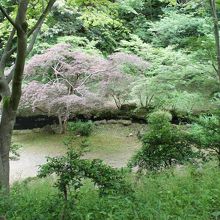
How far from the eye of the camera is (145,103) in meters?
9.97

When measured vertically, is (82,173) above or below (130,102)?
above

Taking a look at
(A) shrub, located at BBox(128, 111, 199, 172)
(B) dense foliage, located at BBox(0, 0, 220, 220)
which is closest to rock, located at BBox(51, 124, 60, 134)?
(B) dense foliage, located at BBox(0, 0, 220, 220)

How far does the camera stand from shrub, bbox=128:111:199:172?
13.9ft

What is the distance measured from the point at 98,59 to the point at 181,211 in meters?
6.26

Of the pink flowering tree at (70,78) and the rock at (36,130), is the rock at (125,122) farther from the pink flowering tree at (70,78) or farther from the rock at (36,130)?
the rock at (36,130)

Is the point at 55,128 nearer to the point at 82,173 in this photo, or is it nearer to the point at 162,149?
the point at 162,149

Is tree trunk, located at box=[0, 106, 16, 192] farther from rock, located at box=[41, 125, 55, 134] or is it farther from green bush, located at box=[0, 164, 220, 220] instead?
rock, located at box=[41, 125, 55, 134]

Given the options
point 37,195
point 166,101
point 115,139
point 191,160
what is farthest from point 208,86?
point 37,195

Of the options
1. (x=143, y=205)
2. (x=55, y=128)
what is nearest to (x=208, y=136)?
(x=143, y=205)

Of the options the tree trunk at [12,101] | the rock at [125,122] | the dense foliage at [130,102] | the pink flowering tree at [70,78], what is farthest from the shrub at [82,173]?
the rock at [125,122]

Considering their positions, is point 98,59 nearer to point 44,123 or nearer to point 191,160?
point 44,123

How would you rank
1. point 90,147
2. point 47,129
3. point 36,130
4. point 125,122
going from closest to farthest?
point 90,147 < point 47,129 < point 36,130 < point 125,122

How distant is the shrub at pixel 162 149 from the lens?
4250mm

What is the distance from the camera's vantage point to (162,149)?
13.9ft
